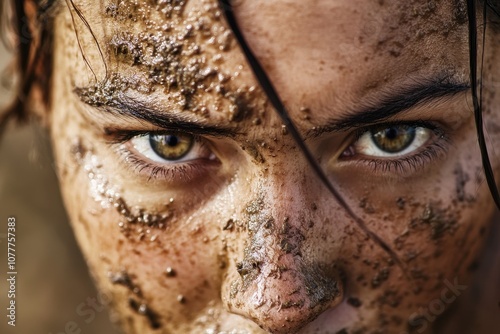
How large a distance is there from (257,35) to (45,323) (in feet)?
5.37

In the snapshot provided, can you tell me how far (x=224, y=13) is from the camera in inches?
43.2

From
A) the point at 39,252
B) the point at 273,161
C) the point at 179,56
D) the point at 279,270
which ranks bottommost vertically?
the point at 279,270

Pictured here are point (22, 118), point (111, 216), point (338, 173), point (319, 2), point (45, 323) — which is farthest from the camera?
point (45, 323)

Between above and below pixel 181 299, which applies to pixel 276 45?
above

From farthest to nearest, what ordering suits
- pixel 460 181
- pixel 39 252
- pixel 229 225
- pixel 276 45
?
pixel 39 252 < pixel 460 181 < pixel 229 225 < pixel 276 45

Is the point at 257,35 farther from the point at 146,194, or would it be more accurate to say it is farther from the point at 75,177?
the point at 75,177

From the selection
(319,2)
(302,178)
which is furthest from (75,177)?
(319,2)

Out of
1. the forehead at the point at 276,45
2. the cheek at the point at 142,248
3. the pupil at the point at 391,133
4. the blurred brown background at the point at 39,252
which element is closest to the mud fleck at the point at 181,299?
the cheek at the point at 142,248

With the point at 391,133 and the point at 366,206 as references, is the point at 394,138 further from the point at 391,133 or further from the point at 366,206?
the point at 366,206

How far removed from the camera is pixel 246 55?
1.08 metres

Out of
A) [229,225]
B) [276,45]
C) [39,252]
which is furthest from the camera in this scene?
[39,252]

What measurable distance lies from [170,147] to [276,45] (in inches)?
12.4

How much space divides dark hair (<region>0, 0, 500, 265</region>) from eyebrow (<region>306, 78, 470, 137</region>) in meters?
0.05

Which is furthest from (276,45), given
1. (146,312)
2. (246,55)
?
(146,312)
